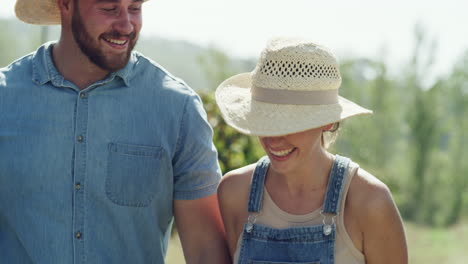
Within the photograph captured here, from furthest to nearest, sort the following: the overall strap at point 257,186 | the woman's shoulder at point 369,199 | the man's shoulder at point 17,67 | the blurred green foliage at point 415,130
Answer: the blurred green foliage at point 415,130 < the man's shoulder at point 17,67 < the overall strap at point 257,186 < the woman's shoulder at point 369,199

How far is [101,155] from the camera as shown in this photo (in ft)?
8.05

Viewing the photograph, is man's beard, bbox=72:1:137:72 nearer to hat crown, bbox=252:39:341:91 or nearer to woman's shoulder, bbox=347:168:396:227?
hat crown, bbox=252:39:341:91

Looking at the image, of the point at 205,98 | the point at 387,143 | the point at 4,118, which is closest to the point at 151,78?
the point at 4,118

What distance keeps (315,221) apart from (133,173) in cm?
69

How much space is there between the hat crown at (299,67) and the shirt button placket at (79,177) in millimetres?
676

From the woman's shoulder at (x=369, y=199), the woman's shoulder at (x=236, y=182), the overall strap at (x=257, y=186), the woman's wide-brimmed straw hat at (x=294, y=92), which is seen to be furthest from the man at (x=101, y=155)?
the woman's shoulder at (x=369, y=199)

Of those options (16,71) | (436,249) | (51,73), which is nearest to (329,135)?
(51,73)

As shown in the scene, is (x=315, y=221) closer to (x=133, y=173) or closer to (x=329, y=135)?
(x=329, y=135)

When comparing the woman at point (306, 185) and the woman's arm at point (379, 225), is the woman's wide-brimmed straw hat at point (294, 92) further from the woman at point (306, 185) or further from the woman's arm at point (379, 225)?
the woman's arm at point (379, 225)

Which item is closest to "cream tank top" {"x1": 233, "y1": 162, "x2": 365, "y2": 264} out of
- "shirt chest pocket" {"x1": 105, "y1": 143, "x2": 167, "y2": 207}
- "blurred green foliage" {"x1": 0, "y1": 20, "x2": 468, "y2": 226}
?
"shirt chest pocket" {"x1": 105, "y1": 143, "x2": 167, "y2": 207}

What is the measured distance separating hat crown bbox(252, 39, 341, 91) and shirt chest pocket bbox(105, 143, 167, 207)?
0.53 m

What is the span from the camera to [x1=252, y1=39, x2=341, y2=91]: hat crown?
213 cm

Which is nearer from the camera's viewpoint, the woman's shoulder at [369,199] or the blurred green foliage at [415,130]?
the woman's shoulder at [369,199]

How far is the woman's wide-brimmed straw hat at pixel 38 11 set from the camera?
2.75 m
